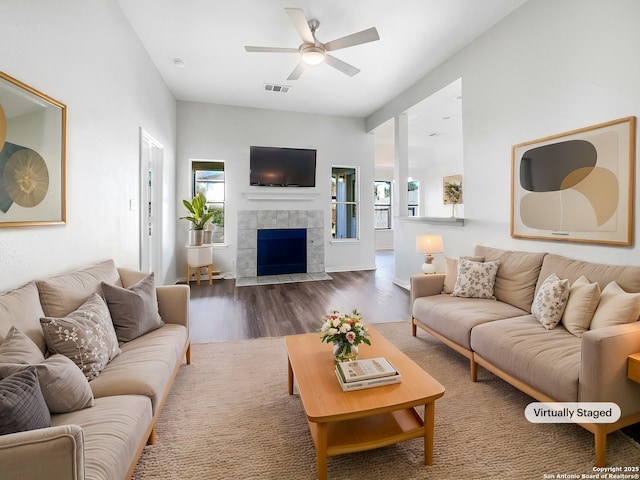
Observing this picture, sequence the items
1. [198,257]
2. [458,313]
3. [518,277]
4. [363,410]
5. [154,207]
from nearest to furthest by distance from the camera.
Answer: [363,410], [458,313], [518,277], [154,207], [198,257]

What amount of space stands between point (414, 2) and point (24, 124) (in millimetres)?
3262

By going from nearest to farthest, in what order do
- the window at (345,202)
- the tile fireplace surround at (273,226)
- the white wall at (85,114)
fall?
the white wall at (85,114), the tile fireplace surround at (273,226), the window at (345,202)

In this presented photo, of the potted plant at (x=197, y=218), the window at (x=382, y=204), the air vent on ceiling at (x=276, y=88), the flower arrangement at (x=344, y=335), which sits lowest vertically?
the flower arrangement at (x=344, y=335)

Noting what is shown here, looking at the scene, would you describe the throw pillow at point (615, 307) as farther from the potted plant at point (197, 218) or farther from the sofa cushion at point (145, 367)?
the potted plant at point (197, 218)

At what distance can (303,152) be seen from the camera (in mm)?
6223

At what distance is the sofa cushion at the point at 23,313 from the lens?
138 cm

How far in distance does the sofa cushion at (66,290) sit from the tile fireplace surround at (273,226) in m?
3.82

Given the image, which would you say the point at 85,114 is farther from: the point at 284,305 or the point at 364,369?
→ the point at 284,305

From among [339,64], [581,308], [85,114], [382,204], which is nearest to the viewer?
[581,308]

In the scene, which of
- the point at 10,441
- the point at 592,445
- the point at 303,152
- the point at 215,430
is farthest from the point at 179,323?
the point at 303,152

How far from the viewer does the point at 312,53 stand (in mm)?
3232

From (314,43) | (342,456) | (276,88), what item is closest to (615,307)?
(342,456)

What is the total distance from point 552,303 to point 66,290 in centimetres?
311

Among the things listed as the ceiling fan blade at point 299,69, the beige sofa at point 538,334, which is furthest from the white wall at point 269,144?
the beige sofa at point 538,334
